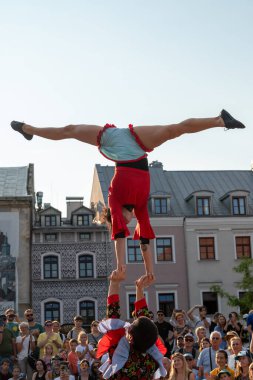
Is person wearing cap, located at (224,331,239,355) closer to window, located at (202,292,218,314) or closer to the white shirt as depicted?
the white shirt

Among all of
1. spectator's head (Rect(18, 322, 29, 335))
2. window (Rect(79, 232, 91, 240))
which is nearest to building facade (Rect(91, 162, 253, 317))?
window (Rect(79, 232, 91, 240))

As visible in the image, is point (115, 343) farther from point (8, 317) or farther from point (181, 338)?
point (8, 317)

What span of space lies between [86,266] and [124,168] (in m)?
25.0

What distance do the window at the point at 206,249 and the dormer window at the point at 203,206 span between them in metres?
1.27

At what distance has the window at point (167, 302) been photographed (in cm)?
2967

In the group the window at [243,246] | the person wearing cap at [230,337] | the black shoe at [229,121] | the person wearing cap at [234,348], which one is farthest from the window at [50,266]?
the black shoe at [229,121]

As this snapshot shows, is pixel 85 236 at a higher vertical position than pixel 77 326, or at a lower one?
higher

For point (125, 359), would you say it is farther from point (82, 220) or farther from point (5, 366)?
point (82, 220)

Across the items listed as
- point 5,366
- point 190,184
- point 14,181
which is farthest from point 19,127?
point 190,184

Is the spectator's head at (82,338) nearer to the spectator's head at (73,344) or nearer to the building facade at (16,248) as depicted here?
the spectator's head at (73,344)

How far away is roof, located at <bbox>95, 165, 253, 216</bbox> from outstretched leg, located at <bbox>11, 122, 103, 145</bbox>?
25.5m

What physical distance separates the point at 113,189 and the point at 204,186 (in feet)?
93.2

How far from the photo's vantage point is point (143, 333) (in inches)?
187

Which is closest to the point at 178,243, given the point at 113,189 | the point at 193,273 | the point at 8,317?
the point at 193,273
